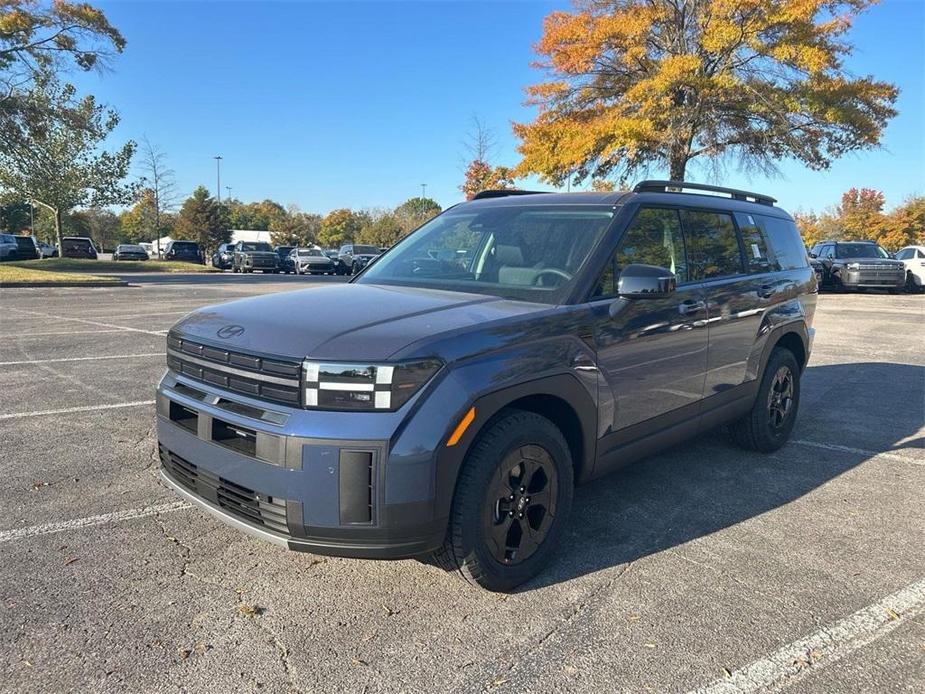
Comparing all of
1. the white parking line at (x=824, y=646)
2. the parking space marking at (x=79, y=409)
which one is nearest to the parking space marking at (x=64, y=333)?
the parking space marking at (x=79, y=409)

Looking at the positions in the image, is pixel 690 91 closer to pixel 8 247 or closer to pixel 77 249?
pixel 8 247

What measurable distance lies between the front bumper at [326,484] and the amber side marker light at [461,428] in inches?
5.2

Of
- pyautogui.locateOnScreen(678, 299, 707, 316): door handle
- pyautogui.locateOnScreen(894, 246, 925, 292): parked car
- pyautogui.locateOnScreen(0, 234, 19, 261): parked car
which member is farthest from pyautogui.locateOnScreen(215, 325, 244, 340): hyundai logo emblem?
pyautogui.locateOnScreen(0, 234, 19, 261): parked car

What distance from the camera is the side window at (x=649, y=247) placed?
3.43 m

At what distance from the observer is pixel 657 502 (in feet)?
13.1

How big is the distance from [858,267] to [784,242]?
19.1 meters

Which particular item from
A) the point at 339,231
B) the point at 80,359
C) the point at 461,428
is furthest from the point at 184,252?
the point at 461,428

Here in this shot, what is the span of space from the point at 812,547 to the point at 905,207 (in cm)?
6238

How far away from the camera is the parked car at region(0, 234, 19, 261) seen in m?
34.5

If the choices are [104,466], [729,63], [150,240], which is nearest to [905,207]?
[729,63]

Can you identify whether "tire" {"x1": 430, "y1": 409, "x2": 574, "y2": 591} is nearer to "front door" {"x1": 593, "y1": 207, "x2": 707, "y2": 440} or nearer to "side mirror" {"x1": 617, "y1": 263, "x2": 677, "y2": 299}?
"front door" {"x1": 593, "y1": 207, "x2": 707, "y2": 440}

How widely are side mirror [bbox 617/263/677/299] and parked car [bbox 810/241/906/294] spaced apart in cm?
2171

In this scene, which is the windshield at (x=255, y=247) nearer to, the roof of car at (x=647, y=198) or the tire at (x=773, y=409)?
the roof of car at (x=647, y=198)

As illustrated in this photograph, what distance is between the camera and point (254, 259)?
3716cm
